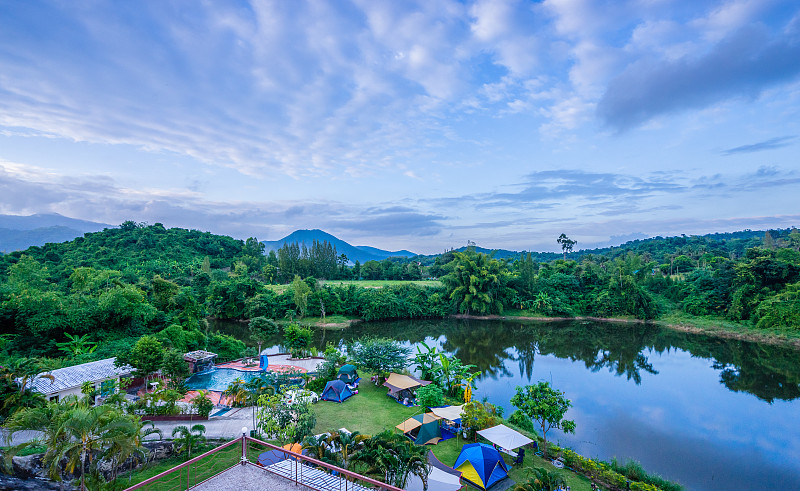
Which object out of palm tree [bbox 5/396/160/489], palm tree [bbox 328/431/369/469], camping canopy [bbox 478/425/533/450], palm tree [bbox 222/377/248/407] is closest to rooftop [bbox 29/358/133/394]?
palm tree [bbox 222/377/248/407]

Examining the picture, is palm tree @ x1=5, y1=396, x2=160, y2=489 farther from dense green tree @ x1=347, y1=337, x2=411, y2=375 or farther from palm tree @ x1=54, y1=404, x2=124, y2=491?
dense green tree @ x1=347, y1=337, x2=411, y2=375

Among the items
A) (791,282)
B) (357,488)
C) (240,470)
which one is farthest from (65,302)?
(791,282)

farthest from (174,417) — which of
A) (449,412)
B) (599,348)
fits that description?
(599,348)

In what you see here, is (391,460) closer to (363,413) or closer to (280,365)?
(363,413)

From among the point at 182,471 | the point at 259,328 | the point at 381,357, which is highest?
the point at 259,328

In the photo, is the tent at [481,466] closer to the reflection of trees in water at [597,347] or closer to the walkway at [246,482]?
the walkway at [246,482]

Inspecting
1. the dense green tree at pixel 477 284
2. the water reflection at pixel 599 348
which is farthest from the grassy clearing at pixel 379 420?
the dense green tree at pixel 477 284

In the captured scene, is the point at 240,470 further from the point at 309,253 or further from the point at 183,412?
the point at 309,253
